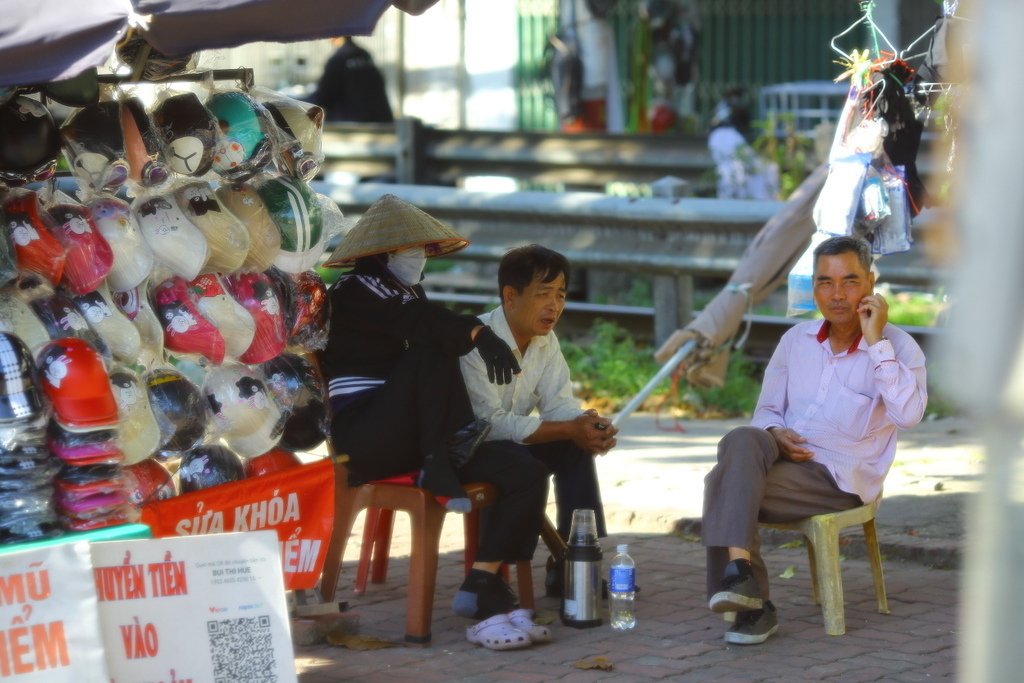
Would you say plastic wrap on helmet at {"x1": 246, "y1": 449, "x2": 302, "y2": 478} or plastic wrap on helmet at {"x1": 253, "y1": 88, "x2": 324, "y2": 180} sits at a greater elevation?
plastic wrap on helmet at {"x1": 253, "y1": 88, "x2": 324, "y2": 180}

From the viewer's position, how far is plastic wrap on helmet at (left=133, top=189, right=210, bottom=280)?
4.20 metres

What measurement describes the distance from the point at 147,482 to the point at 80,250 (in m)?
0.68

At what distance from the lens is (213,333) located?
14.1ft

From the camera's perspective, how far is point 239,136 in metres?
4.37

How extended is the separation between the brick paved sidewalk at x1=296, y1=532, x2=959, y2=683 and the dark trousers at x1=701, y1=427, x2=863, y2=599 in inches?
9.3

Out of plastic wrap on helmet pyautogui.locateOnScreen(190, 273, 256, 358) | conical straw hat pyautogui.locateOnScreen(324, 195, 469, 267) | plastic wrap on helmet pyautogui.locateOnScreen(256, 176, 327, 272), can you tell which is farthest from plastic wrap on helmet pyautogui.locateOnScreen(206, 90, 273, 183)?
conical straw hat pyautogui.locateOnScreen(324, 195, 469, 267)

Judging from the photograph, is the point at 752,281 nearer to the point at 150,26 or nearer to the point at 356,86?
the point at 150,26

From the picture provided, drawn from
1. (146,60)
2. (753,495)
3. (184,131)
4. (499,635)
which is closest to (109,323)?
(184,131)

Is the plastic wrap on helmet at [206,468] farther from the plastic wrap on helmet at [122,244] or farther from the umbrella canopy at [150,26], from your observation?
the umbrella canopy at [150,26]

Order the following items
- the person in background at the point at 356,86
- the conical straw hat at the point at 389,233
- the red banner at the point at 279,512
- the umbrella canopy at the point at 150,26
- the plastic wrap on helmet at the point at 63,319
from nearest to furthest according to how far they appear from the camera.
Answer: the umbrella canopy at the point at 150,26, the plastic wrap on helmet at the point at 63,319, the red banner at the point at 279,512, the conical straw hat at the point at 389,233, the person in background at the point at 356,86

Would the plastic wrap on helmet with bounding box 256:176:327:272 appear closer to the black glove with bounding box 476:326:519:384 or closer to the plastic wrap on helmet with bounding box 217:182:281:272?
the plastic wrap on helmet with bounding box 217:182:281:272

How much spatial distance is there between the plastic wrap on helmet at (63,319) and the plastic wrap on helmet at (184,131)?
1.84 ft

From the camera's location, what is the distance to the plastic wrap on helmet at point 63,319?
12.9 feet

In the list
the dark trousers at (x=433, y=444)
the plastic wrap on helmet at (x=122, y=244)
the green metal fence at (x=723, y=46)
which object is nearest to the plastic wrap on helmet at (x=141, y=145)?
the plastic wrap on helmet at (x=122, y=244)
